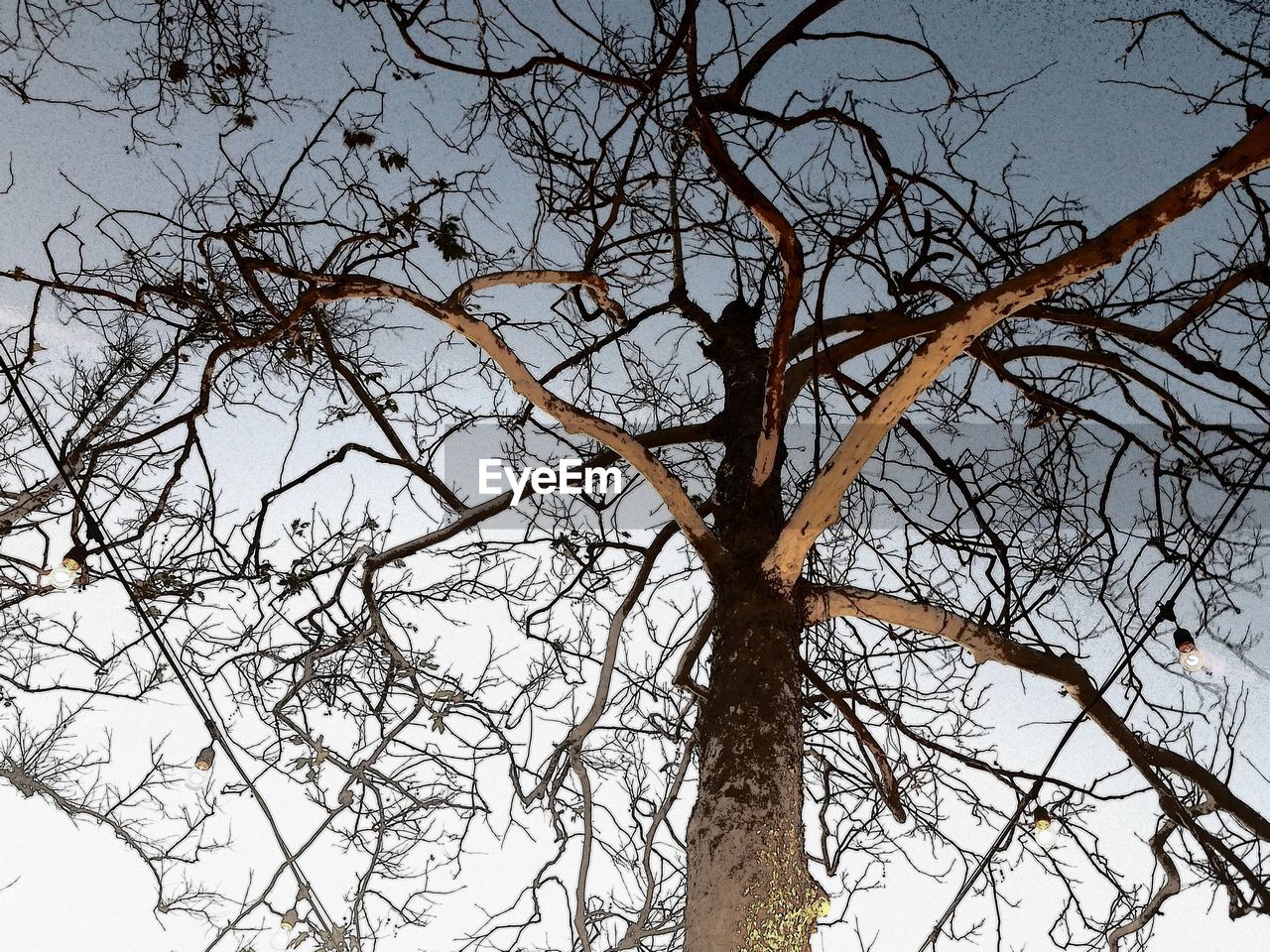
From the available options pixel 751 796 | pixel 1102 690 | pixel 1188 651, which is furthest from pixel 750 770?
pixel 1188 651

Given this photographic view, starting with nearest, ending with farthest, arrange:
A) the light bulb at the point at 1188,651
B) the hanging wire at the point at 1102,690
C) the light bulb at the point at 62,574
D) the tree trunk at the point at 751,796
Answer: the tree trunk at the point at 751,796
the hanging wire at the point at 1102,690
the light bulb at the point at 1188,651
the light bulb at the point at 62,574

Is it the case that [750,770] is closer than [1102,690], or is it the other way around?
[750,770]

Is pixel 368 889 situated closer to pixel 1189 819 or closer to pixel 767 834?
pixel 767 834

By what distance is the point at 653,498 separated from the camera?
190 inches

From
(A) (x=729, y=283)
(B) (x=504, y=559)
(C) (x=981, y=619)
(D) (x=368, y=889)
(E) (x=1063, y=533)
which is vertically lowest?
(D) (x=368, y=889)

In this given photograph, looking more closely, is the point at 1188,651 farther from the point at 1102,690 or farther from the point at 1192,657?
the point at 1102,690

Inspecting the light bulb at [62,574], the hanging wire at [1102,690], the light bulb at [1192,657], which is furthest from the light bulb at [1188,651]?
the light bulb at [62,574]

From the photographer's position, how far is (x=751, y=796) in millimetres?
2396

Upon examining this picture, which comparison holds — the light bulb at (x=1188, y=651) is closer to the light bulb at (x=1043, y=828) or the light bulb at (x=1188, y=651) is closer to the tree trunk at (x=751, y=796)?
the light bulb at (x=1043, y=828)

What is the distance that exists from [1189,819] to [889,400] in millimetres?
2168

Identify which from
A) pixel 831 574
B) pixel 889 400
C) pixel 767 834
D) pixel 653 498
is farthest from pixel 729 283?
pixel 767 834

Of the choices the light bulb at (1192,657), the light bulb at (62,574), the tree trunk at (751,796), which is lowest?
the tree trunk at (751,796)

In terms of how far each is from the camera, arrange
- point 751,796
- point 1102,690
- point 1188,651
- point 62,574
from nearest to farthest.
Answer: point 751,796 < point 1102,690 < point 1188,651 < point 62,574

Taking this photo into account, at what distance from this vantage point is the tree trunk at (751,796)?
222 cm
